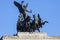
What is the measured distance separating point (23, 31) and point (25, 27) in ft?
1.59

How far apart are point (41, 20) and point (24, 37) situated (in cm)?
201

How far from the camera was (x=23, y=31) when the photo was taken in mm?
51312

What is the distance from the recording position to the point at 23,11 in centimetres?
5166

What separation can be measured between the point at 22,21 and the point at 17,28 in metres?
0.73

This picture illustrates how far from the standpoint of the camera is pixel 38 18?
5119 centimetres

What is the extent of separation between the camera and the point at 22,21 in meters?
51.3

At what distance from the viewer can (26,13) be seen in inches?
2032

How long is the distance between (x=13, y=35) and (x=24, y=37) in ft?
4.11

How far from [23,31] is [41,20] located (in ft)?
5.70

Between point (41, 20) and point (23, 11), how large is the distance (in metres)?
1.73

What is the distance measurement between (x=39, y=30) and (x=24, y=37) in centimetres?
137

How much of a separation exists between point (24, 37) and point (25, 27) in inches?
33.8

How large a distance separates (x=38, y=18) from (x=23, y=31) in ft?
5.36

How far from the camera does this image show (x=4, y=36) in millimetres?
50344
